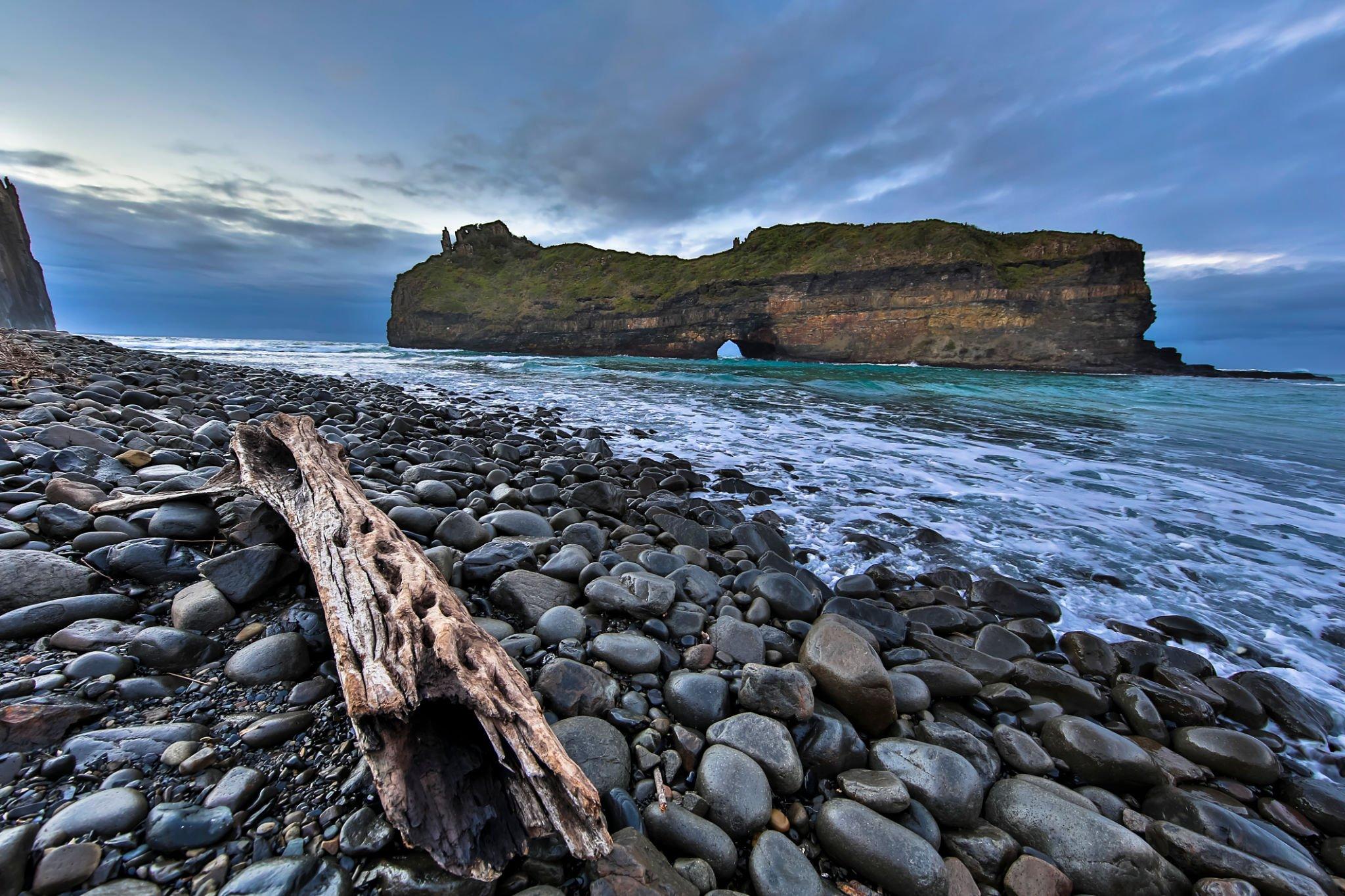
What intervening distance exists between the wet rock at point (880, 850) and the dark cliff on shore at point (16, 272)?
91921 millimetres

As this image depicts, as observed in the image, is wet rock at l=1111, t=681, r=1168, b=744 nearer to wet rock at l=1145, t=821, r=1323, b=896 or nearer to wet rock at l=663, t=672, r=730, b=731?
wet rock at l=1145, t=821, r=1323, b=896

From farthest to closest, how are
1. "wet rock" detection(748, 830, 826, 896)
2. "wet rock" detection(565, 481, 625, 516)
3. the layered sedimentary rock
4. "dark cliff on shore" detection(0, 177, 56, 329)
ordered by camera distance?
"dark cliff on shore" detection(0, 177, 56, 329)
the layered sedimentary rock
"wet rock" detection(565, 481, 625, 516)
"wet rock" detection(748, 830, 826, 896)

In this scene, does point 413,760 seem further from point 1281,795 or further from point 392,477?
point 392,477

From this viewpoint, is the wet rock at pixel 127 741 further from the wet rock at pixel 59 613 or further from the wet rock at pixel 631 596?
the wet rock at pixel 631 596

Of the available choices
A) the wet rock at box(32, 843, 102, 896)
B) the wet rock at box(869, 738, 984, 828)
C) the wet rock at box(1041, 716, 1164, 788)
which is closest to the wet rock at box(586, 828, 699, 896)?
the wet rock at box(869, 738, 984, 828)

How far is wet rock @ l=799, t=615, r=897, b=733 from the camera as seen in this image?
2.11 m

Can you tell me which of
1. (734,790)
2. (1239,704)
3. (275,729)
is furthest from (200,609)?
(1239,704)

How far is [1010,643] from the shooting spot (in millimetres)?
2811

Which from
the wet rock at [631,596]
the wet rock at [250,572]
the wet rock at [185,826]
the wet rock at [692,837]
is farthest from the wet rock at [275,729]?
the wet rock at [631,596]

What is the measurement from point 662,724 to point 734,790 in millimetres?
370

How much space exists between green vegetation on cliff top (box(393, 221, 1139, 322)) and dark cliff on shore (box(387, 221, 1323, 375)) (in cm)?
18

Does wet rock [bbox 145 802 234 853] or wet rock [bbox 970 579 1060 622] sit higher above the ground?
wet rock [bbox 145 802 234 853]

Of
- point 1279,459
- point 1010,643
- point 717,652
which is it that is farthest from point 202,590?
point 1279,459

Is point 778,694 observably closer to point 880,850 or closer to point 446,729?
point 880,850
